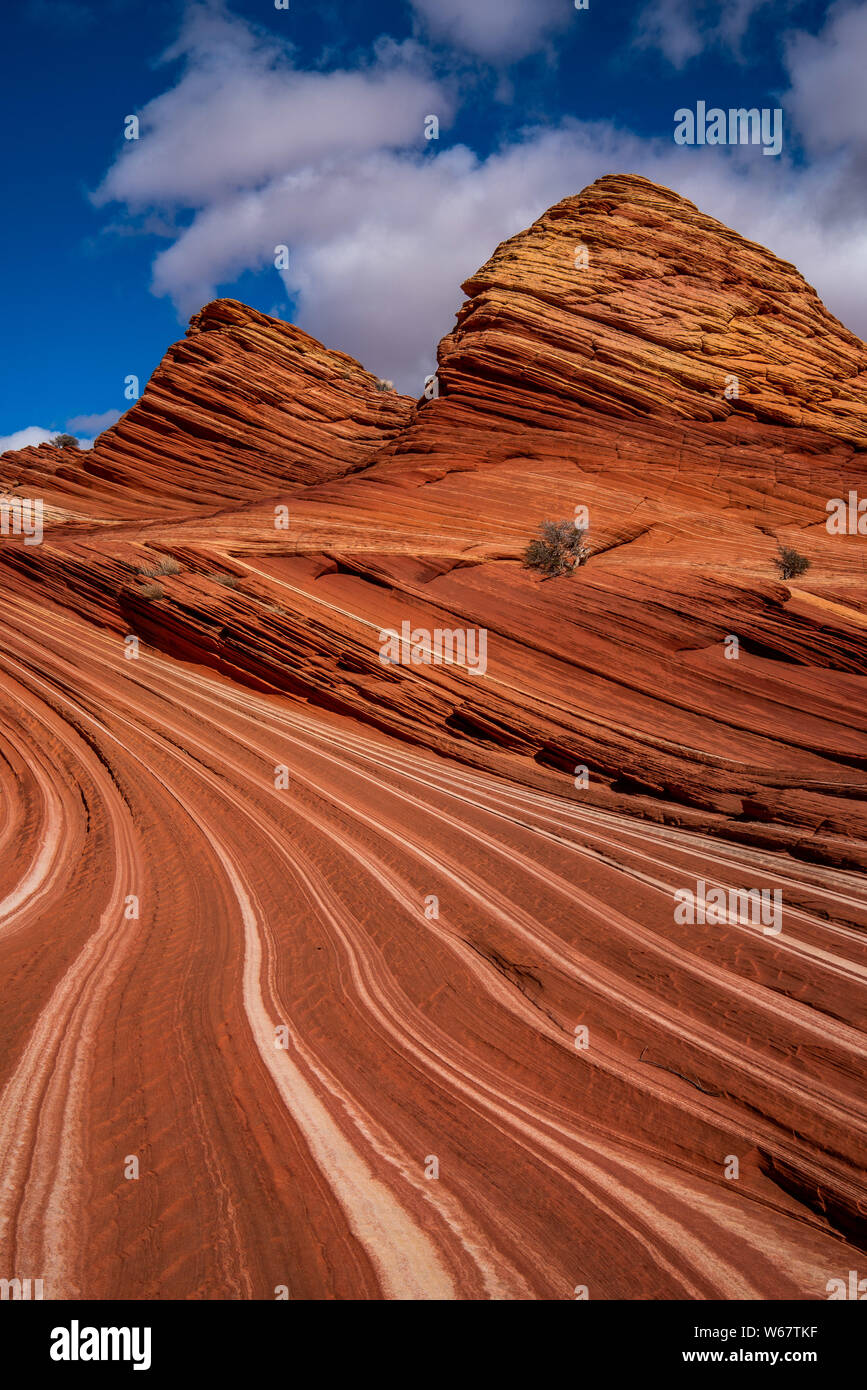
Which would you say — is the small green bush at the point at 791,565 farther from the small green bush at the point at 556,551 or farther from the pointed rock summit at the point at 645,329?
the pointed rock summit at the point at 645,329

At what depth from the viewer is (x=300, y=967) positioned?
21.4 ft

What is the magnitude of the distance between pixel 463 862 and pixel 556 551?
11564mm

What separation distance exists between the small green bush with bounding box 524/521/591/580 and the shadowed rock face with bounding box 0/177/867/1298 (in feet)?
1.79

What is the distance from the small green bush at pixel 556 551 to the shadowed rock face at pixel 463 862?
0.55m

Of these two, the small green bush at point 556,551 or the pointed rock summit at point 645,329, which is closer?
the small green bush at point 556,551

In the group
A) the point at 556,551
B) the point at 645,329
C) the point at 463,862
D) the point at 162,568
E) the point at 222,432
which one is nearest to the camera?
the point at 463,862

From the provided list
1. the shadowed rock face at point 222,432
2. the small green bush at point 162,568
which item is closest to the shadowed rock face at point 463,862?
the small green bush at point 162,568

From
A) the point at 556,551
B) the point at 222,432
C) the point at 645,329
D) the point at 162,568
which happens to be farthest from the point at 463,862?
the point at 222,432

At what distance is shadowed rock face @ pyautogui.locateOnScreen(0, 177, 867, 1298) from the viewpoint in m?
3.81

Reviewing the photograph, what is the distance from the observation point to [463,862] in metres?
8.97

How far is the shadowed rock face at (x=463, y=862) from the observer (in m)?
3.81

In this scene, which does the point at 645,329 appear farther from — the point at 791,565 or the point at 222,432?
the point at 222,432

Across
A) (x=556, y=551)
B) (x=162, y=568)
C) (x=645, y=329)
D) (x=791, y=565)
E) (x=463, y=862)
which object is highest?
(x=645, y=329)

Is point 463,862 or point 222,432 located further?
point 222,432
